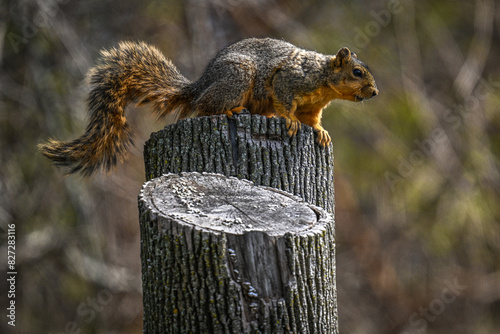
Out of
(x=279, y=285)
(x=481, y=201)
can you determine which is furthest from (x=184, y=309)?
(x=481, y=201)

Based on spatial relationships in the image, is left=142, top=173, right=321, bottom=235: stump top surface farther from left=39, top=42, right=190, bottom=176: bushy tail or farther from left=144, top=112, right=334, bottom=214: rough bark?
left=39, top=42, right=190, bottom=176: bushy tail

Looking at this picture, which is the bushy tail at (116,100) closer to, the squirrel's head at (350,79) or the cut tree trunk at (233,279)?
the squirrel's head at (350,79)

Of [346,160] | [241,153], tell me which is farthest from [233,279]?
[346,160]

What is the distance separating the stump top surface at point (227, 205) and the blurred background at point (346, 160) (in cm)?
333

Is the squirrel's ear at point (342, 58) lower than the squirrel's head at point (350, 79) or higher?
higher

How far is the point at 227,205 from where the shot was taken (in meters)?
1.88

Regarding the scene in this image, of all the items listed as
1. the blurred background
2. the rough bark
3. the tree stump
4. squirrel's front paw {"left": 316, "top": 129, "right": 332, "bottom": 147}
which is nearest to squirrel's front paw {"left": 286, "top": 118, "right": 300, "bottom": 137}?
the rough bark

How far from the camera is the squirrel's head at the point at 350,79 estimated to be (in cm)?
343

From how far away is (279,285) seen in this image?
5.68 ft

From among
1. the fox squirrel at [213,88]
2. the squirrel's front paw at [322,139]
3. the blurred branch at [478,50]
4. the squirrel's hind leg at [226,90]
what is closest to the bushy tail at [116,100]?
the fox squirrel at [213,88]

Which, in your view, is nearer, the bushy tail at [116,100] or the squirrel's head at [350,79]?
the bushy tail at [116,100]

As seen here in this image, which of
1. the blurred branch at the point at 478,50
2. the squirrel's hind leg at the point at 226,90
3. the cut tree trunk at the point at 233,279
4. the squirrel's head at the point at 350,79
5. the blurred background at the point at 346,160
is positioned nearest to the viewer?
the cut tree trunk at the point at 233,279

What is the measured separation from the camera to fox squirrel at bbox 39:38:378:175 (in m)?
2.98

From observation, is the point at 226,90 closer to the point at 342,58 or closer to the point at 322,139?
the point at 322,139
